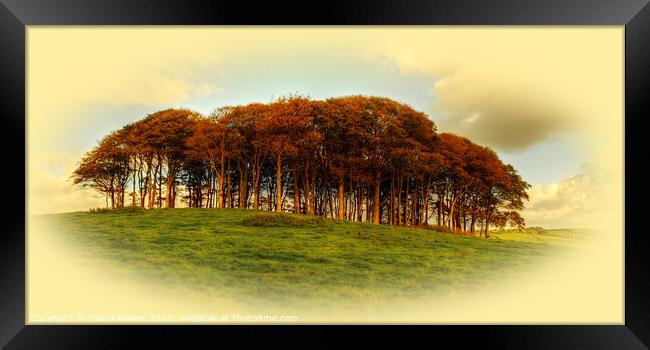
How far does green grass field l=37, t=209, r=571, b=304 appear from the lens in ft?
27.2

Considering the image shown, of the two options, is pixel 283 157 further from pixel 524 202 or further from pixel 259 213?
pixel 524 202

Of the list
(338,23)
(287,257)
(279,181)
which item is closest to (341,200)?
(279,181)

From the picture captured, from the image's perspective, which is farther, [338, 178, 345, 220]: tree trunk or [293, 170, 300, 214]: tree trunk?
[293, 170, 300, 214]: tree trunk

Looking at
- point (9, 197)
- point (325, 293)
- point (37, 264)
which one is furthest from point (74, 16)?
point (325, 293)

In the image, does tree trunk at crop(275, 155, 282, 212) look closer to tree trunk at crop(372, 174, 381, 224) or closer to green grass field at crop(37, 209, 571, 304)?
green grass field at crop(37, 209, 571, 304)

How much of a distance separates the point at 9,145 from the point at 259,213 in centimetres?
544

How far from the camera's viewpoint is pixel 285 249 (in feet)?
29.6

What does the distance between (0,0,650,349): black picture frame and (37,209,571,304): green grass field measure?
0.83 meters

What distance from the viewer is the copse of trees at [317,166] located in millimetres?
9656

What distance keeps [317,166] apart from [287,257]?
3274mm

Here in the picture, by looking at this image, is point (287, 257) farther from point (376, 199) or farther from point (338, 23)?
point (338, 23)

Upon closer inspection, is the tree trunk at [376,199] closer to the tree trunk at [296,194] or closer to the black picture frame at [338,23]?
the tree trunk at [296,194]

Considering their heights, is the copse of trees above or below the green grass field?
above

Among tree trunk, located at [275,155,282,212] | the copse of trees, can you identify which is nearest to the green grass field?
the copse of trees
